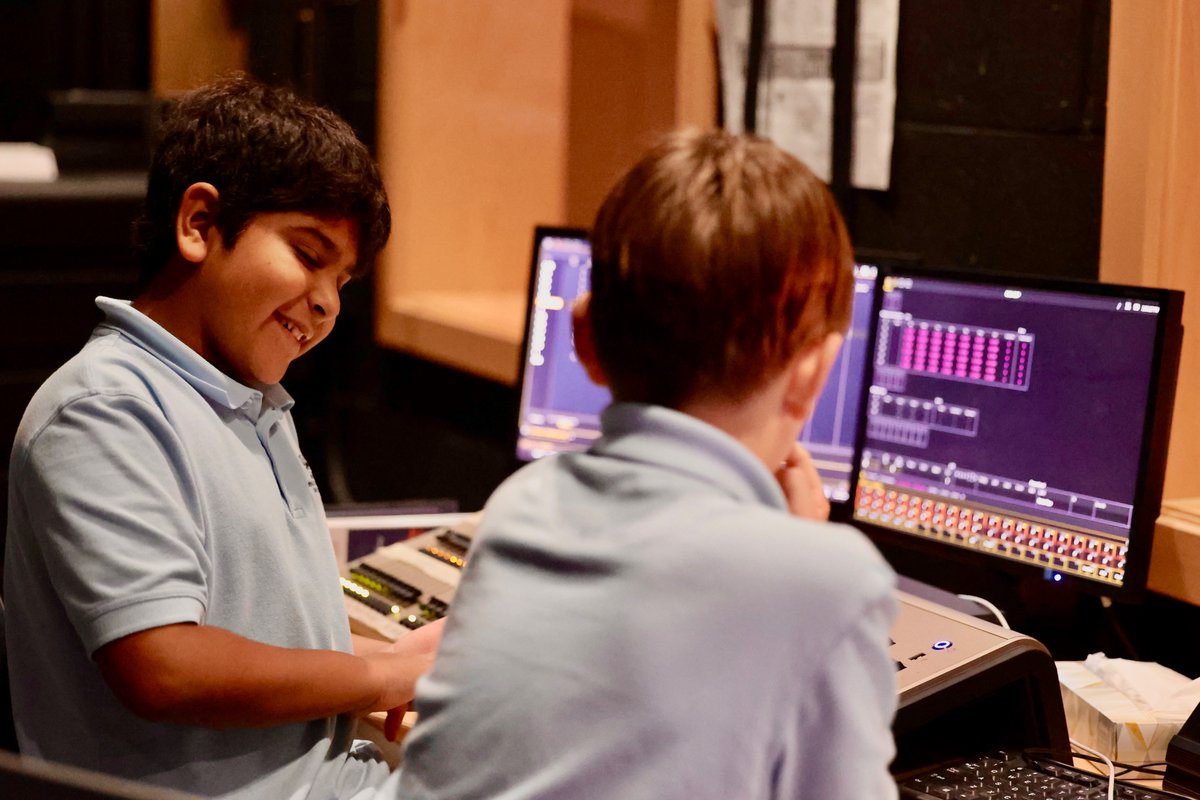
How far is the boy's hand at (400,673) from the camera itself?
122cm

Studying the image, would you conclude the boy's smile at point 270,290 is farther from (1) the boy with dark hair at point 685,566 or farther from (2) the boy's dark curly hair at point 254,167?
(1) the boy with dark hair at point 685,566

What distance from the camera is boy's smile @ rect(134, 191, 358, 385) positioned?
1222 millimetres

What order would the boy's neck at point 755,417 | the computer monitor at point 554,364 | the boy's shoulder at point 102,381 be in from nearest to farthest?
the boy's neck at point 755,417, the boy's shoulder at point 102,381, the computer monitor at point 554,364

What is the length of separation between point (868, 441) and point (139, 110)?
2.98 metres

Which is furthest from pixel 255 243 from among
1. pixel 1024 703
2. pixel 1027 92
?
pixel 1027 92

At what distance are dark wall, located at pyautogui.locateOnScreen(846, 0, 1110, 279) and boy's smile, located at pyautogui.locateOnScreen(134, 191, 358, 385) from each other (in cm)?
102

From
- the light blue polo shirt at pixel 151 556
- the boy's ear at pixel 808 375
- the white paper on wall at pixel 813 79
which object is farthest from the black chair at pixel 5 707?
the white paper on wall at pixel 813 79

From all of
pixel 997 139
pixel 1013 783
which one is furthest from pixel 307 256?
pixel 997 139

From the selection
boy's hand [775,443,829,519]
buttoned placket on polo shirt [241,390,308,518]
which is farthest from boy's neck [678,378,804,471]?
buttoned placket on polo shirt [241,390,308,518]

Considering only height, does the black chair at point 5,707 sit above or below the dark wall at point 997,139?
below

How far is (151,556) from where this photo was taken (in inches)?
42.3

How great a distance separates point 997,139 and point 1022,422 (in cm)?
57

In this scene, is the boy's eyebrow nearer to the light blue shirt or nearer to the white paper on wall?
the light blue shirt

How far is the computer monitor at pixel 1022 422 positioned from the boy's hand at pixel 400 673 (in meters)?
0.69
